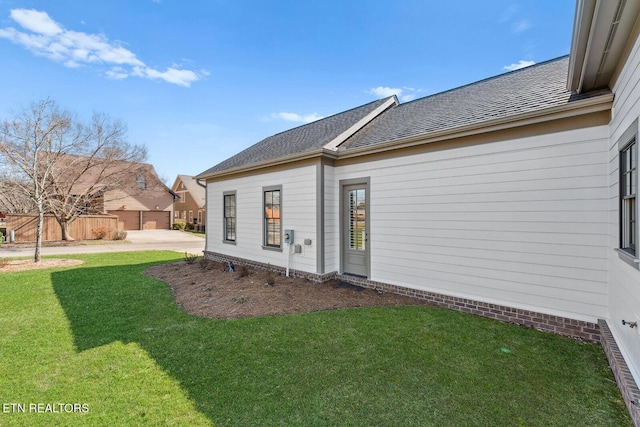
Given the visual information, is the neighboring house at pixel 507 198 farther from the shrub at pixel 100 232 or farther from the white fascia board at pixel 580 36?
the shrub at pixel 100 232

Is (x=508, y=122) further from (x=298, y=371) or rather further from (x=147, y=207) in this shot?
(x=147, y=207)

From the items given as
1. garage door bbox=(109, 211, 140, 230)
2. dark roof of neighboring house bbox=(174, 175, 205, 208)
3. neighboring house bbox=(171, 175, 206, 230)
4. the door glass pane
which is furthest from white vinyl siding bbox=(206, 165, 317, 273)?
dark roof of neighboring house bbox=(174, 175, 205, 208)

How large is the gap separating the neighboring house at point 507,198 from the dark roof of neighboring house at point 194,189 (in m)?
25.2

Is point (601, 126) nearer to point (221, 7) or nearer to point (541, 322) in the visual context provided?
point (541, 322)

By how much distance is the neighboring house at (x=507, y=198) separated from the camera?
284cm

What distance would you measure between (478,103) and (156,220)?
2891 cm

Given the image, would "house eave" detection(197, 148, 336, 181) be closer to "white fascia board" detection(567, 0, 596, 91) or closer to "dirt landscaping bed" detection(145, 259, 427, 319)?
"dirt landscaping bed" detection(145, 259, 427, 319)

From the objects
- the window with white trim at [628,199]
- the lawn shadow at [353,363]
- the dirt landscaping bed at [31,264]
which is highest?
the window with white trim at [628,199]

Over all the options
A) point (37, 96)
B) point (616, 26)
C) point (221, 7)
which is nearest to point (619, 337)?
point (616, 26)

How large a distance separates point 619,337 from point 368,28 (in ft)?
33.2

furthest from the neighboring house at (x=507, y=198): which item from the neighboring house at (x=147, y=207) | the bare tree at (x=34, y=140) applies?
the neighboring house at (x=147, y=207)

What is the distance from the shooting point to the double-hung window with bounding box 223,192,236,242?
9.24 meters

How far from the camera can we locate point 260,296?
547cm

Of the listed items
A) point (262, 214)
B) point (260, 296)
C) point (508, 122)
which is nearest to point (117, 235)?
point (262, 214)
